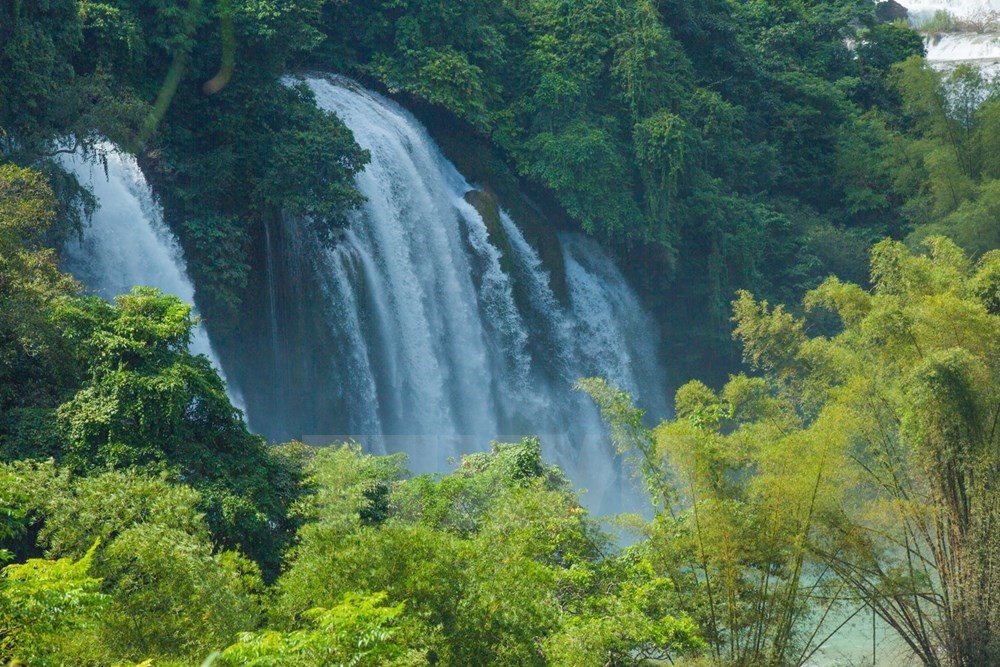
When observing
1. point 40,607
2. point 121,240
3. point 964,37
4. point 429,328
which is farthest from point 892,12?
point 40,607

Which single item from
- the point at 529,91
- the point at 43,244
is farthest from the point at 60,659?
the point at 529,91

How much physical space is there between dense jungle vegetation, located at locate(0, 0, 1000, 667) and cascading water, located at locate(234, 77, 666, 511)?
1405 mm

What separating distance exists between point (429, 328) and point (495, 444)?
7897mm

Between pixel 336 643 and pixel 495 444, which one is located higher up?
pixel 495 444

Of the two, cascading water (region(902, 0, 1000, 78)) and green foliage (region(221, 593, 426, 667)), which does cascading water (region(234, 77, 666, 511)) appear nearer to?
green foliage (region(221, 593, 426, 667))

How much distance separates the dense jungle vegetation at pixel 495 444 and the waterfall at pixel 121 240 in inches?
26.4

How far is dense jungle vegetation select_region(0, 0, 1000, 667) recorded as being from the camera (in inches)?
489

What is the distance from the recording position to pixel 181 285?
24.9 m

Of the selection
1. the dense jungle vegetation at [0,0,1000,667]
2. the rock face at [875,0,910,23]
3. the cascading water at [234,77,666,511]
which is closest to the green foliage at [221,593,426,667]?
the dense jungle vegetation at [0,0,1000,667]

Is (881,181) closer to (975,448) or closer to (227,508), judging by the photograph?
(975,448)

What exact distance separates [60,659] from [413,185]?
70.0ft

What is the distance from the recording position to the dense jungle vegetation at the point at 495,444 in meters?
12.4

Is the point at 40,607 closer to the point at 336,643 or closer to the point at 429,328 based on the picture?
the point at 336,643

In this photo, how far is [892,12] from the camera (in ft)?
199
